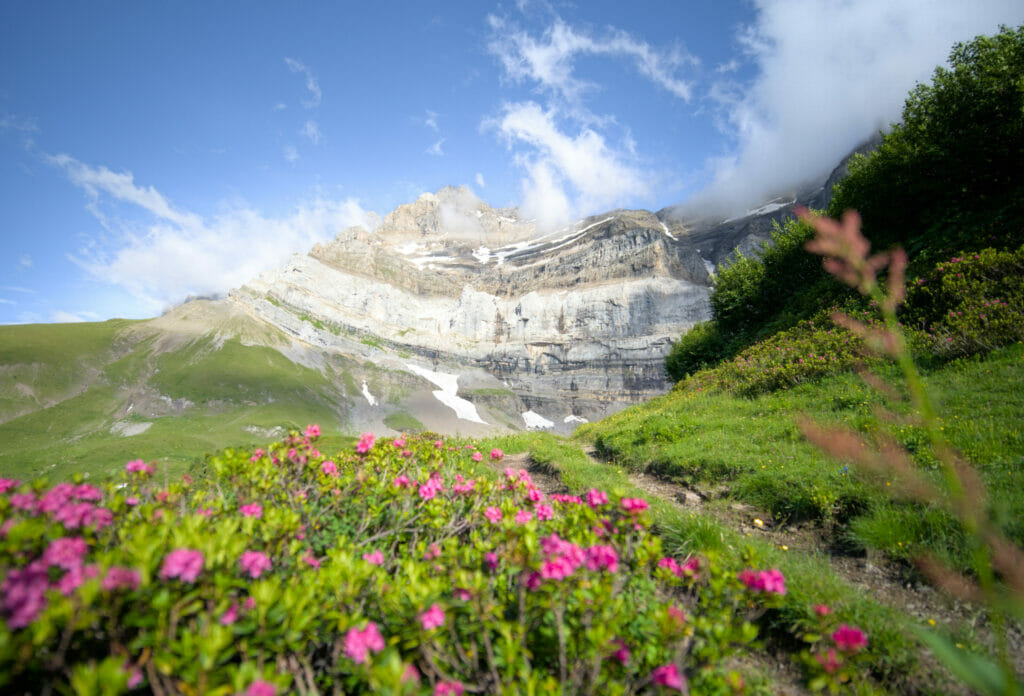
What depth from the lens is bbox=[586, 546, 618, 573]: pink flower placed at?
2.70m

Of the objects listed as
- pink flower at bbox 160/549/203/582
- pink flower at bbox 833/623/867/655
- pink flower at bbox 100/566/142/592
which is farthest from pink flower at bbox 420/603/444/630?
pink flower at bbox 833/623/867/655

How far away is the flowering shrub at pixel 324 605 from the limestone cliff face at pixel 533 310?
100 metres

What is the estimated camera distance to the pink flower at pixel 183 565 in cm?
211

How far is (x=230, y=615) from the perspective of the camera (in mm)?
2131

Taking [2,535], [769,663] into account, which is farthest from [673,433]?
[2,535]

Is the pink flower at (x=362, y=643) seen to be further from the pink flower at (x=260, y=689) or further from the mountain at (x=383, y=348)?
the mountain at (x=383, y=348)

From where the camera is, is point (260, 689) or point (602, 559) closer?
point (260, 689)

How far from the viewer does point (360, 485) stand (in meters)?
4.38

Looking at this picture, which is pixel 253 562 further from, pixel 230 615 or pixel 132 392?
pixel 132 392

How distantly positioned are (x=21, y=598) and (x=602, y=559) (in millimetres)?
3016

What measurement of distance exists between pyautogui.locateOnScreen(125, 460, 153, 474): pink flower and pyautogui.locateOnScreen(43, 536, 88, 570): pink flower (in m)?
1.63

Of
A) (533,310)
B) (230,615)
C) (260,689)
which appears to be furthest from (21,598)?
(533,310)

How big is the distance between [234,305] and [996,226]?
137m

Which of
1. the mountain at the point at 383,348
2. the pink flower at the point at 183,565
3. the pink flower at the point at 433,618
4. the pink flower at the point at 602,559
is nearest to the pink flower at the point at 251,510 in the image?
the pink flower at the point at 183,565
